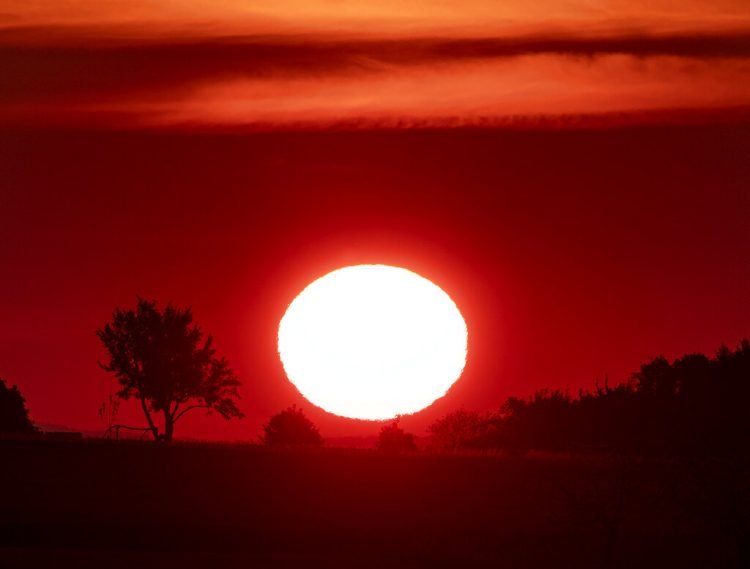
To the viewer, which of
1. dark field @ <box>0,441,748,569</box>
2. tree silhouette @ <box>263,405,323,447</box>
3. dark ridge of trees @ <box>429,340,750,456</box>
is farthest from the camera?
tree silhouette @ <box>263,405,323,447</box>

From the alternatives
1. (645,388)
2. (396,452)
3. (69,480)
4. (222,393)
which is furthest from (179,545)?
(645,388)

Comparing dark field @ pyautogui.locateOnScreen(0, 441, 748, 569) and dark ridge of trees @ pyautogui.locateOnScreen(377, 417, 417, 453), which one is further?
dark ridge of trees @ pyautogui.locateOnScreen(377, 417, 417, 453)

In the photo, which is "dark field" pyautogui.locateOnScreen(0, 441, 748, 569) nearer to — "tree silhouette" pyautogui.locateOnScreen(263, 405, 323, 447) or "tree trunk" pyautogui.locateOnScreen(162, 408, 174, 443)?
"tree trunk" pyautogui.locateOnScreen(162, 408, 174, 443)

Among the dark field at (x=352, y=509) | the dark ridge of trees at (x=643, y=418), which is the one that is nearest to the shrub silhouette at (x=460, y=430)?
the dark ridge of trees at (x=643, y=418)

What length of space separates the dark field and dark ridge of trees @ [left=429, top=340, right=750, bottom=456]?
11853 millimetres

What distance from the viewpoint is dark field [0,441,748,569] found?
179ft

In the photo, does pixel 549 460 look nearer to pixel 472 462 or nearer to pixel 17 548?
pixel 472 462

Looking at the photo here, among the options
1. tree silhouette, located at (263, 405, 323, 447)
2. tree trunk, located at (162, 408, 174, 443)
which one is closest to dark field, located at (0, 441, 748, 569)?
tree trunk, located at (162, 408, 174, 443)

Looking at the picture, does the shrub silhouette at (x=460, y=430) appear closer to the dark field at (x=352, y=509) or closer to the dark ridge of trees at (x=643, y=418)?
the dark ridge of trees at (x=643, y=418)

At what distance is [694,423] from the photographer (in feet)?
286

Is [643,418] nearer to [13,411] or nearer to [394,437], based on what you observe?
[394,437]

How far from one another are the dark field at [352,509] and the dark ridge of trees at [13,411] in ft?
95.0

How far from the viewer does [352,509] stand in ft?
209

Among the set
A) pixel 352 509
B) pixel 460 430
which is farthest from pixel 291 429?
pixel 352 509
